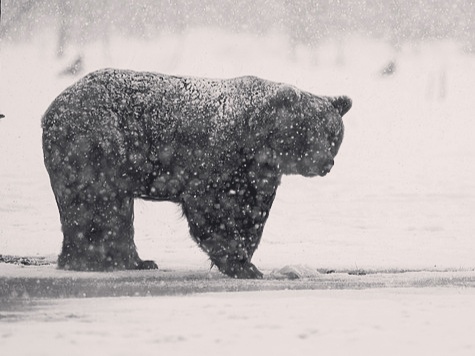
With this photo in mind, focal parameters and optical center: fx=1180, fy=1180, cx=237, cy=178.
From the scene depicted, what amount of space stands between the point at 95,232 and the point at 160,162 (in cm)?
93

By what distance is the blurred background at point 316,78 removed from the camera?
804 inches

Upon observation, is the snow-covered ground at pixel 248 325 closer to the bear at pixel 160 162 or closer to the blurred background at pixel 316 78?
the bear at pixel 160 162

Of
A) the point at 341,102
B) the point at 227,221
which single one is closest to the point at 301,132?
the point at 341,102

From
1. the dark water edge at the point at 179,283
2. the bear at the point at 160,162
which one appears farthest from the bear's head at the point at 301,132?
the dark water edge at the point at 179,283

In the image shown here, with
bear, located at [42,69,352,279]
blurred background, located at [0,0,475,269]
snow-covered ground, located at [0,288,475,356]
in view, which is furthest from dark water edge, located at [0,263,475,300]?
blurred background, located at [0,0,475,269]

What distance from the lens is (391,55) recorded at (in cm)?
3153

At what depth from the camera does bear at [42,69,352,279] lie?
11.4 m

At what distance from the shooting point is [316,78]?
1166 inches

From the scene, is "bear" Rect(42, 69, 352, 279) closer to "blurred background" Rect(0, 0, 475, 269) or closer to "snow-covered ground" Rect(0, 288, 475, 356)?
"snow-covered ground" Rect(0, 288, 475, 356)

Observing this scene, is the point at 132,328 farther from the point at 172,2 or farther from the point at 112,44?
the point at 172,2

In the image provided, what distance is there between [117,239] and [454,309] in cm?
411

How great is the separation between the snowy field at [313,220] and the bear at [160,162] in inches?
21.7

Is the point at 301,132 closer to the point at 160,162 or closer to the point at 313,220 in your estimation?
the point at 160,162

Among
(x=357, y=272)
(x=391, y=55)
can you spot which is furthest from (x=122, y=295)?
(x=391, y=55)
